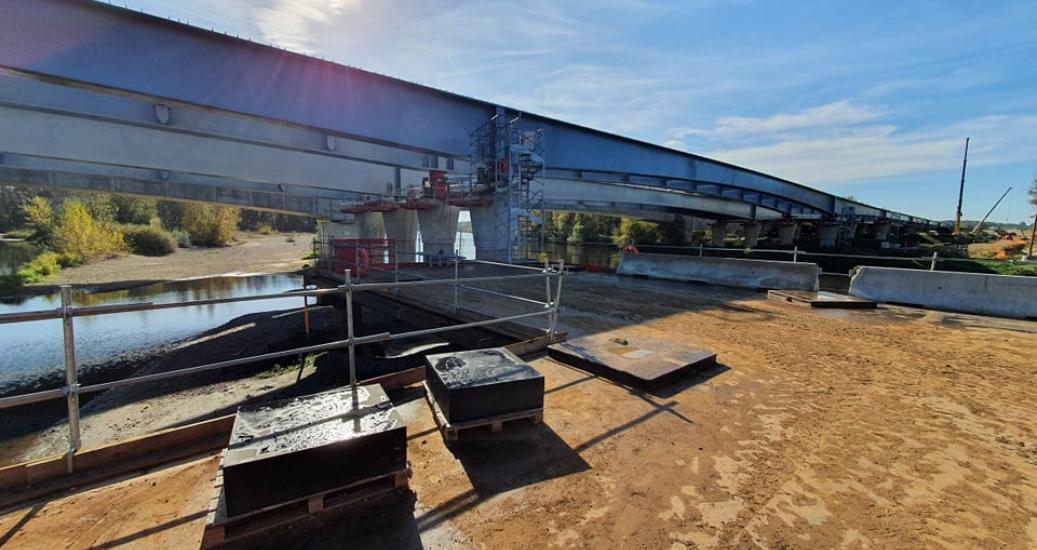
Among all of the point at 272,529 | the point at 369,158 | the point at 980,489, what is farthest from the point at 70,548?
the point at 369,158

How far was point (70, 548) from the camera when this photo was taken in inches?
84.8

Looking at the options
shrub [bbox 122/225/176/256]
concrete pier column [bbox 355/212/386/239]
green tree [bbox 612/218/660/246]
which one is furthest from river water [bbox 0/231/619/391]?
green tree [bbox 612/218/660/246]

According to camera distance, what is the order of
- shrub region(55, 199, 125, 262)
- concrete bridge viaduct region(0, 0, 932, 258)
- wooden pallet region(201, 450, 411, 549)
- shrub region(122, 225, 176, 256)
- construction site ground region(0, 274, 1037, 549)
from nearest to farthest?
1. wooden pallet region(201, 450, 411, 549)
2. construction site ground region(0, 274, 1037, 549)
3. concrete bridge viaduct region(0, 0, 932, 258)
4. shrub region(55, 199, 125, 262)
5. shrub region(122, 225, 176, 256)

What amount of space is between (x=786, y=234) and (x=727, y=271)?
39.5 metres

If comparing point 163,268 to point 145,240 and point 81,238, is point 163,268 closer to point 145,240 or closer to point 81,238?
point 81,238

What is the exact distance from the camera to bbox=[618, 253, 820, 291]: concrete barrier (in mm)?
11312

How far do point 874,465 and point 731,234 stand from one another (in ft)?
214

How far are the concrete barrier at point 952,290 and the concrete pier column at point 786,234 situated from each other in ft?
125

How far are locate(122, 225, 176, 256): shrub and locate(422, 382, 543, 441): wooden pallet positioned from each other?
50.4 m

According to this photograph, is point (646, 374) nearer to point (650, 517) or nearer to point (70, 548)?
point (650, 517)

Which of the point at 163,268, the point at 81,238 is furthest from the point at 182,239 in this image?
the point at 163,268

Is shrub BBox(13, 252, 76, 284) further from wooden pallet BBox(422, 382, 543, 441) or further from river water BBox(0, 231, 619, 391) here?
wooden pallet BBox(422, 382, 543, 441)

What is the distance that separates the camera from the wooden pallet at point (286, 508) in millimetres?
2115

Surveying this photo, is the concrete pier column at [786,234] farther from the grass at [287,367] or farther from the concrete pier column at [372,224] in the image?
the grass at [287,367]
